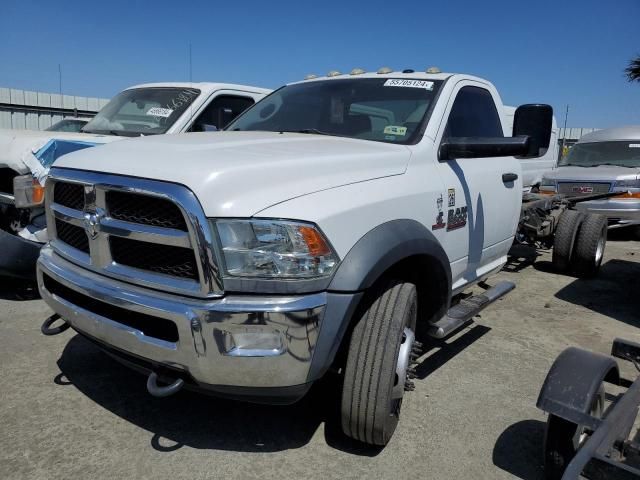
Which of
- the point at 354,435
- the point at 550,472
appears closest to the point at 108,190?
the point at 354,435

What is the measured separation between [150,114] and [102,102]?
16303mm

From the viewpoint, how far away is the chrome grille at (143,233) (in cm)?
216

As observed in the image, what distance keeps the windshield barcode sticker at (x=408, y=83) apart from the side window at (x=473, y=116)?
22 centimetres

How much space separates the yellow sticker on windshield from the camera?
332 centimetres

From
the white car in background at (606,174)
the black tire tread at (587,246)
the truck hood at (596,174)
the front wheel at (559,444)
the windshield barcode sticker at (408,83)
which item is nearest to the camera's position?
the front wheel at (559,444)

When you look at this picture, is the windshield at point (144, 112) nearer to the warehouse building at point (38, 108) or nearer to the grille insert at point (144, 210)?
the grille insert at point (144, 210)

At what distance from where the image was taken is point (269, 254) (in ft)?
7.09

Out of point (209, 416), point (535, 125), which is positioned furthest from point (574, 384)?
point (209, 416)

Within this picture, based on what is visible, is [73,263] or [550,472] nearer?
[550,472]

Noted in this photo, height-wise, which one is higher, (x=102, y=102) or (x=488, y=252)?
(x=102, y=102)

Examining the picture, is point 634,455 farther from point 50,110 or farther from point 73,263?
point 50,110

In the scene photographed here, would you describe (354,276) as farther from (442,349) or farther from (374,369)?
(442,349)

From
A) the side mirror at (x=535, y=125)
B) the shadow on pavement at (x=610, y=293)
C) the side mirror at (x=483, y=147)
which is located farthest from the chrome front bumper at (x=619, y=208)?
the side mirror at (x=483, y=147)

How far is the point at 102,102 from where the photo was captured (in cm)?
2039
